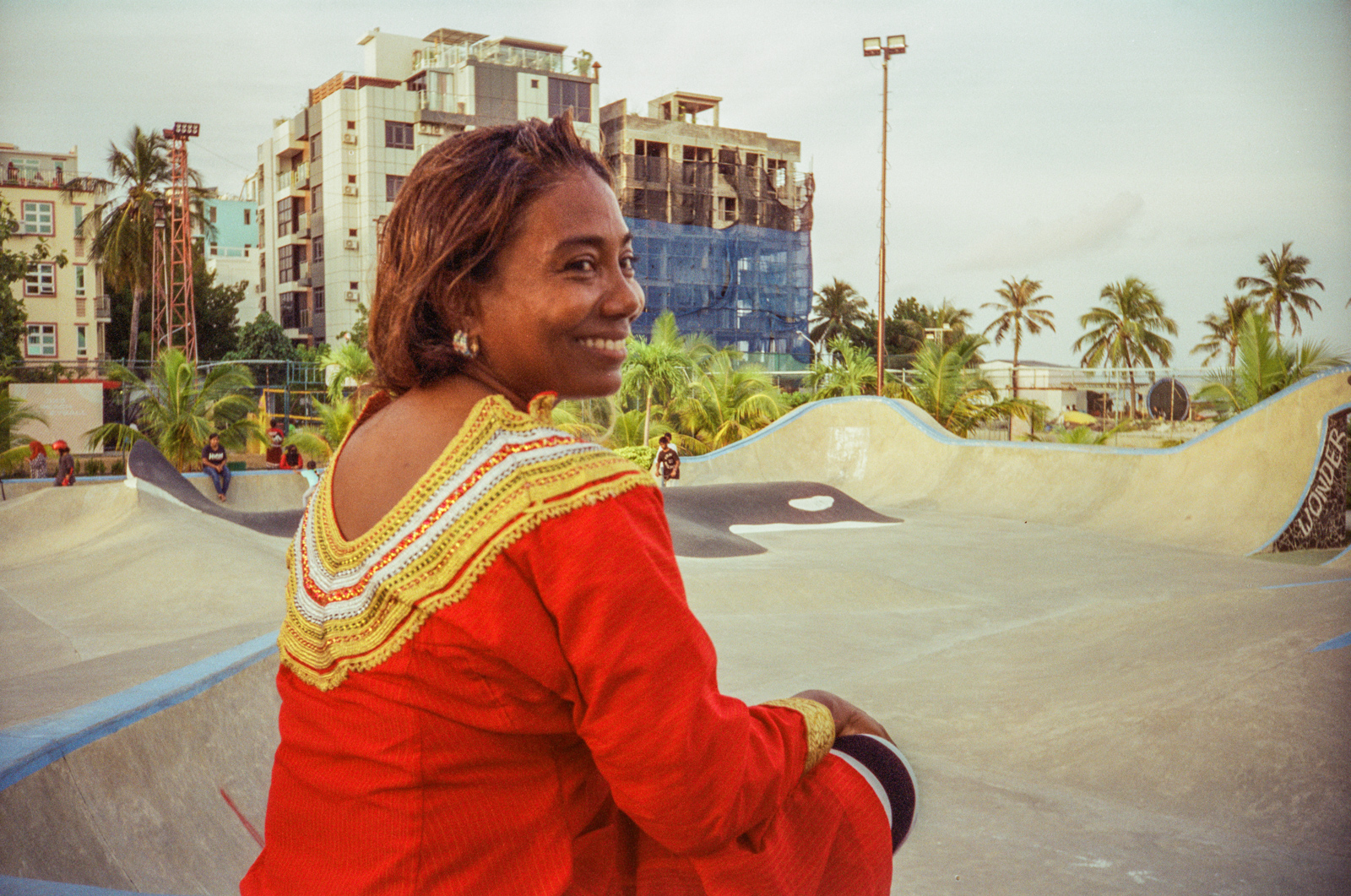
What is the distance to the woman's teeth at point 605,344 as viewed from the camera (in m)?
1.25

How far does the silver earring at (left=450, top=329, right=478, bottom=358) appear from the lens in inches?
47.9

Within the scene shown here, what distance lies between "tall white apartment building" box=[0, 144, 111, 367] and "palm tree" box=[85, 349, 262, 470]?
17147 mm

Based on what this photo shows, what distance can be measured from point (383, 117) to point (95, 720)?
4522cm

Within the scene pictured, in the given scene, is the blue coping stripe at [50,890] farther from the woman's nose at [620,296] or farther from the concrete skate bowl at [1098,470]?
the concrete skate bowl at [1098,470]

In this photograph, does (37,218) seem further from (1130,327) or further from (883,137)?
(1130,327)

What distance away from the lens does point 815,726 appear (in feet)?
4.15

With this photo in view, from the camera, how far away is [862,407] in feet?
63.0

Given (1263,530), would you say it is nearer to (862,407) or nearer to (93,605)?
(862,407)

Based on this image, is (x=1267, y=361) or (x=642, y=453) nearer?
(x=1267, y=361)

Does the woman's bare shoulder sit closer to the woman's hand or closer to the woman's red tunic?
the woman's red tunic

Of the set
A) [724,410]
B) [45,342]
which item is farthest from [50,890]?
[45,342]

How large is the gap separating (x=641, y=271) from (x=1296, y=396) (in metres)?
34.2

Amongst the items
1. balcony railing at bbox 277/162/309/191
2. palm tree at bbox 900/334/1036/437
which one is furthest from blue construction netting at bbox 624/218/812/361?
palm tree at bbox 900/334/1036/437

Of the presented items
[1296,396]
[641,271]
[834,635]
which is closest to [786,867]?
[834,635]
